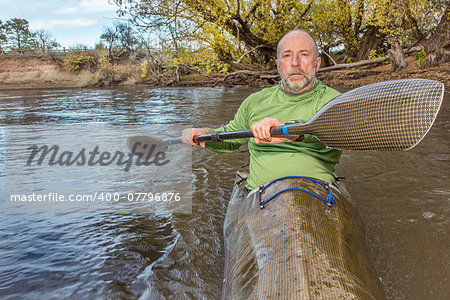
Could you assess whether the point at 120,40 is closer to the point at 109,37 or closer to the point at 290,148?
the point at 109,37

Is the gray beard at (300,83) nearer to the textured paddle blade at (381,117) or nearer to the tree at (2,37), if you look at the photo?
the textured paddle blade at (381,117)

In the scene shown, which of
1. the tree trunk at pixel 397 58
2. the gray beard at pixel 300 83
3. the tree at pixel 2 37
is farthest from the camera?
the tree at pixel 2 37

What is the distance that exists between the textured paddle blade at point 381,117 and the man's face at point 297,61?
19.4 inches

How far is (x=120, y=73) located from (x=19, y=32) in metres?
20.8

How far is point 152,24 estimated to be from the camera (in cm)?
1127

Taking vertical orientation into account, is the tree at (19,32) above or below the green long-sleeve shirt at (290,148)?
above

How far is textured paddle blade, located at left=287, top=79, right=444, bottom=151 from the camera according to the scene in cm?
155

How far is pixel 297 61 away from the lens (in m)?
2.44

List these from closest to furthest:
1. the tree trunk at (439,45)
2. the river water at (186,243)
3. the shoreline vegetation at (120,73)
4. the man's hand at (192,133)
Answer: the river water at (186,243)
the man's hand at (192,133)
the tree trunk at (439,45)
the shoreline vegetation at (120,73)

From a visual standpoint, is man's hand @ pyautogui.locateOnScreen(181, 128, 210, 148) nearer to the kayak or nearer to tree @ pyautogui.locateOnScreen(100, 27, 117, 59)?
the kayak

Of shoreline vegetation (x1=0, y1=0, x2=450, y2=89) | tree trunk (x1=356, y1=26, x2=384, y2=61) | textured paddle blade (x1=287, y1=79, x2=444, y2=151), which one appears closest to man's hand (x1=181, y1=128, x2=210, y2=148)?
textured paddle blade (x1=287, y1=79, x2=444, y2=151)

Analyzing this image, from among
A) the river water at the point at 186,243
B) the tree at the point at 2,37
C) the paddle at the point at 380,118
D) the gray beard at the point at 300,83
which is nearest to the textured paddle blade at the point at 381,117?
the paddle at the point at 380,118

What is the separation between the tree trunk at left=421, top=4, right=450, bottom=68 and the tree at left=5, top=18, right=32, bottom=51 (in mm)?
39048

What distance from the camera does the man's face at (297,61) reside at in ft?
7.86
